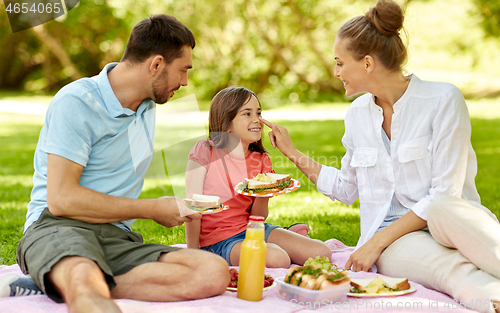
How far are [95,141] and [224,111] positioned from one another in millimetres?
1051

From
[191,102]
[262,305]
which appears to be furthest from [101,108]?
[262,305]

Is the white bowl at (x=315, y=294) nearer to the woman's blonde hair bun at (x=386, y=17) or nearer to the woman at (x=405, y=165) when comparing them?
the woman at (x=405, y=165)

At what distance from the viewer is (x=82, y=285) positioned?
1940 mm

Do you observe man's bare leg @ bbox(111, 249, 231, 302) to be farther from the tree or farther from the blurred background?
the tree

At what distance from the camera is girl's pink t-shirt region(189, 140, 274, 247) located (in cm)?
307

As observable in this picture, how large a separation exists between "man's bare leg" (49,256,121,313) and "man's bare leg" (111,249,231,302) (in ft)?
0.68

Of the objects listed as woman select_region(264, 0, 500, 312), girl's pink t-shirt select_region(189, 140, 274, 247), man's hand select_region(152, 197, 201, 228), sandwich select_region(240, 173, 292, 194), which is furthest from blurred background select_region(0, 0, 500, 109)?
man's hand select_region(152, 197, 201, 228)

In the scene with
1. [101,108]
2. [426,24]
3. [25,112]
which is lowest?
[25,112]

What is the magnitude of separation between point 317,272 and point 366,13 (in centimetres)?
149

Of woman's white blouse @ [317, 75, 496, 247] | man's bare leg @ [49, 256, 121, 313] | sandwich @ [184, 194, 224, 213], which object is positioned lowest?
man's bare leg @ [49, 256, 121, 313]

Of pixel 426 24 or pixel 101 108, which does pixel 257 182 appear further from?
pixel 426 24

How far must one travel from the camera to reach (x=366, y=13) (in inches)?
110

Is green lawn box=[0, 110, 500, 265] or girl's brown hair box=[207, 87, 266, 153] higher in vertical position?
girl's brown hair box=[207, 87, 266, 153]

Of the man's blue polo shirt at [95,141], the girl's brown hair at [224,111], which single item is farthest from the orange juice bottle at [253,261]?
the girl's brown hair at [224,111]
